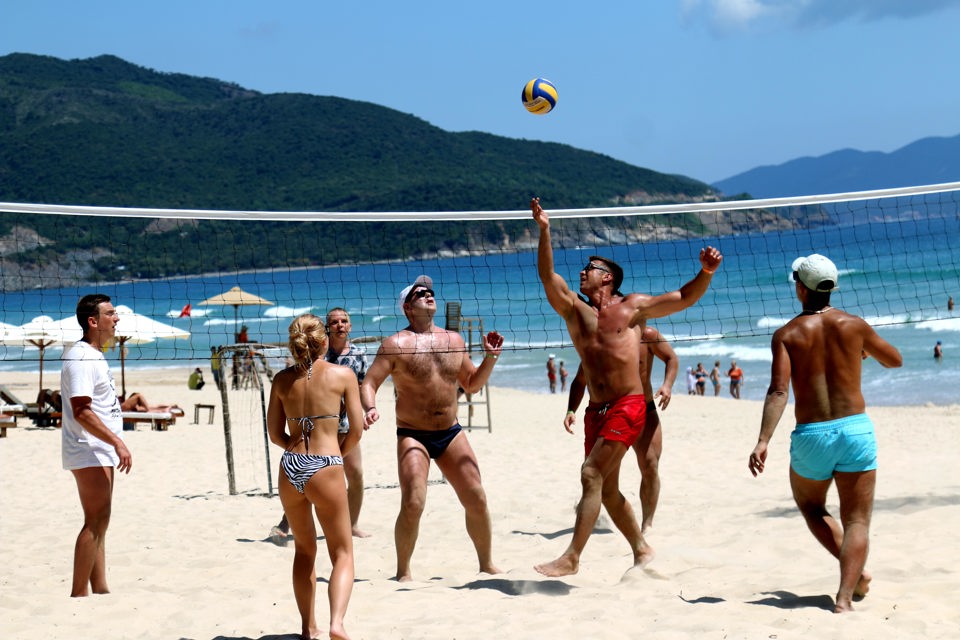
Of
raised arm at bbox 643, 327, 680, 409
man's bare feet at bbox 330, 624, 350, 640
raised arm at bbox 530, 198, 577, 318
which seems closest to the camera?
man's bare feet at bbox 330, 624, 350, 640

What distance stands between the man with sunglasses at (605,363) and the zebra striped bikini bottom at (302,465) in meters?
1.54

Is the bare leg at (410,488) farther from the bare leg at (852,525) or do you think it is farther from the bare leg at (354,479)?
the bare leg at (852,525)

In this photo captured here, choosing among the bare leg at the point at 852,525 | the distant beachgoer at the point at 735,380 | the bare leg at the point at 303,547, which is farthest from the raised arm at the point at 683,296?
the distant beachgoer at the point at 735,380

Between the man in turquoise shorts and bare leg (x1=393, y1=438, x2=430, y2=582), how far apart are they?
6.23 feet

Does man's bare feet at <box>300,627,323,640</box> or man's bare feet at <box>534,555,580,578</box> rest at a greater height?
man's bare feet at <box>534,555,580,578</box>

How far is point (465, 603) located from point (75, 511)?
4.90m

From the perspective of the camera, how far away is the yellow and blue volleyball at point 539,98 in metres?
8.57

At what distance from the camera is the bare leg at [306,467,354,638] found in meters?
4.61

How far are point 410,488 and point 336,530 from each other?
1.41 m

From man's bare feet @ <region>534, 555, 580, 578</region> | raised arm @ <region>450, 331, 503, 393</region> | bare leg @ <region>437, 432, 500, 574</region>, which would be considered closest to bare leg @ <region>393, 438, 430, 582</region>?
bare leg @ <region>437, 432, 500, 574</region>

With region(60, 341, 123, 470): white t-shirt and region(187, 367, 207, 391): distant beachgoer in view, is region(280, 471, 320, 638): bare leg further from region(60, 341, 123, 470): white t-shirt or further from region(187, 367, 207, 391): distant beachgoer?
region(187, 367, 207, 391): distant beachgoer

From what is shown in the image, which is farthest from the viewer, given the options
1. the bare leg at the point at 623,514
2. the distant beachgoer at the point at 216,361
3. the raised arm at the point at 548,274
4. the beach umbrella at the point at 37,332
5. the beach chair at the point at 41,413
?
the beach umbrella at the point at 37,332

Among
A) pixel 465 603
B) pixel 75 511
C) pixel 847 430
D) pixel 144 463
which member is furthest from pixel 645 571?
pixel 144 463

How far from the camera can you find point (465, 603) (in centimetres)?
559
